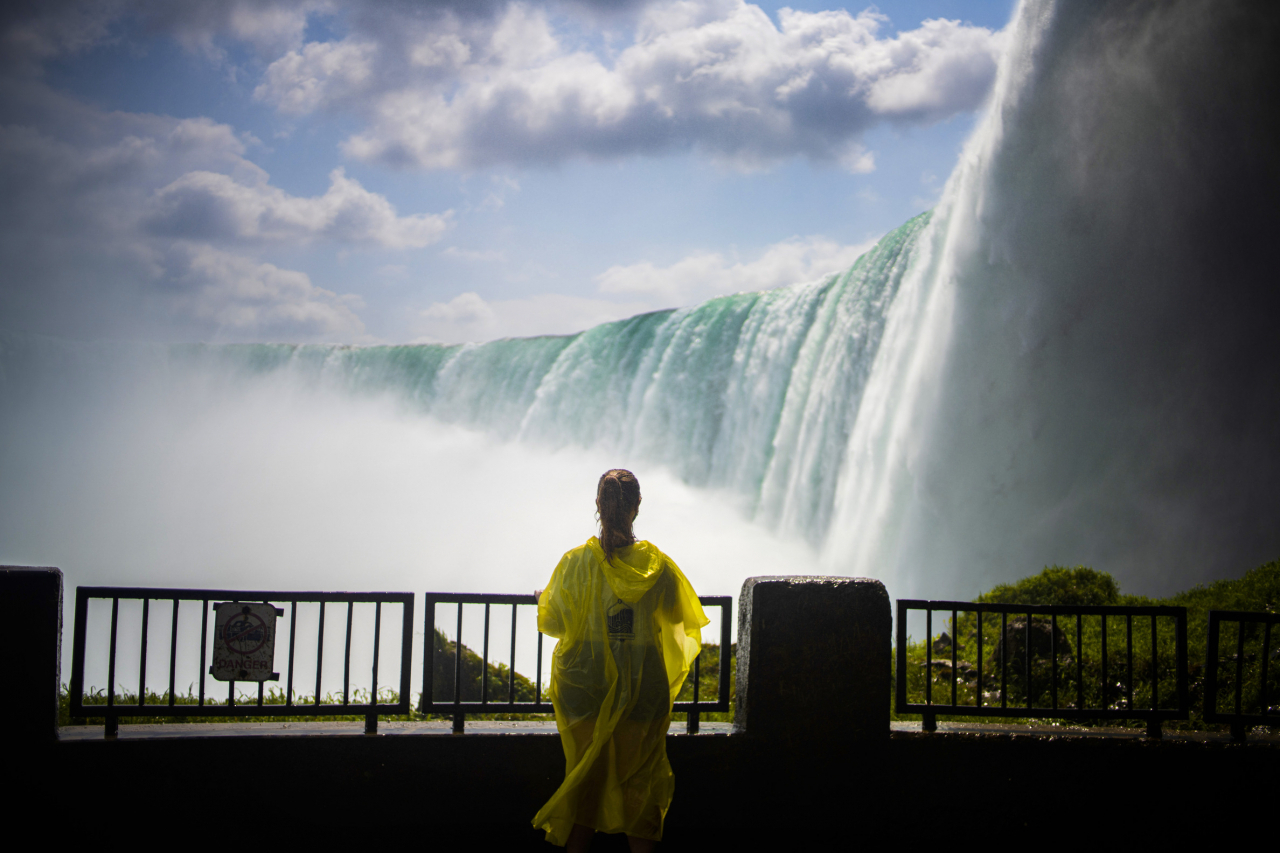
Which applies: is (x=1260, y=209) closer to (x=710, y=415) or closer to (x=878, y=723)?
(x=878, y=723)

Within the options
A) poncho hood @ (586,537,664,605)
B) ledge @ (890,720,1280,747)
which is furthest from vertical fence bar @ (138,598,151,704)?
ledge @ (890,720,1280,747)

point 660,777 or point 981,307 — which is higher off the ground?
point 981,307

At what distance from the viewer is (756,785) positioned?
4.17 metres

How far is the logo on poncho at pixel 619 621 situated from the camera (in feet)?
10.8

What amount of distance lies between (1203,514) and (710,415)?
12951 millimetres

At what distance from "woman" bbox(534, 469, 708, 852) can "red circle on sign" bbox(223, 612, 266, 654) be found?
66.1 inches

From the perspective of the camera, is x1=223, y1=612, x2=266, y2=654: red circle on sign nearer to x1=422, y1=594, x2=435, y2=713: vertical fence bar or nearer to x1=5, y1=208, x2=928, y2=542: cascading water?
x1=422, y1=594, x2=435, y2=713: vertical fence bar

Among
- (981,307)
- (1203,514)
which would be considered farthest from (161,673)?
(1203,514)

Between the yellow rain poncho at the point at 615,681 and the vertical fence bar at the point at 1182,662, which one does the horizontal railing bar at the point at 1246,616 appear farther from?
the yellow rain poncho at the point at 615,681

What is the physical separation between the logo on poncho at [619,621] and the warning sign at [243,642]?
192 centimetres

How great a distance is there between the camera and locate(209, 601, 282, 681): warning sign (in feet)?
13.6

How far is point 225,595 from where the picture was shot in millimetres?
4219

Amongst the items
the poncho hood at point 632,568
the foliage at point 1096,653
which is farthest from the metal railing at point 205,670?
the foliage at point 1096,653

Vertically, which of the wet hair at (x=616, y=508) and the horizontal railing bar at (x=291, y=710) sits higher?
the wet hair at (x=616, y=508)
